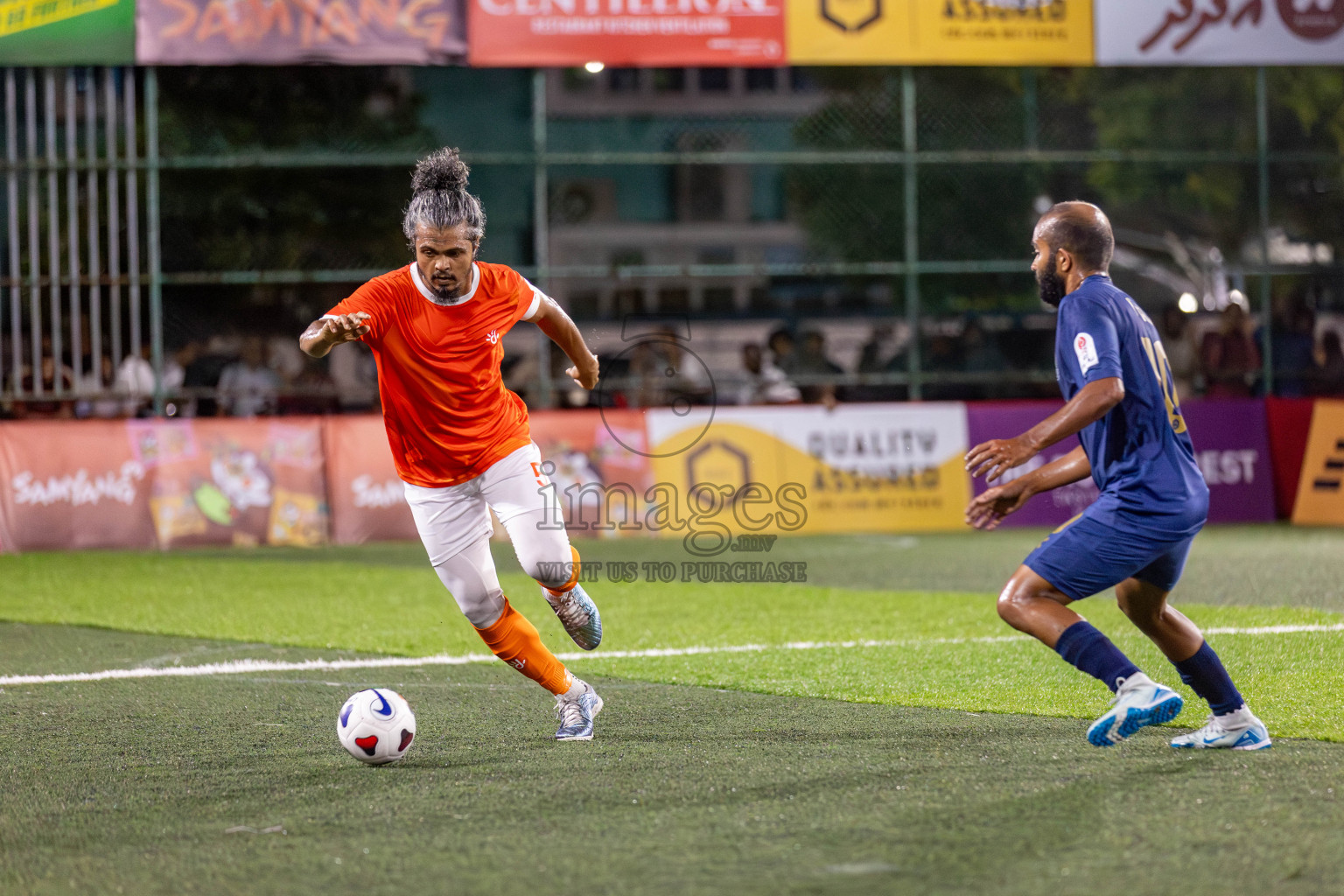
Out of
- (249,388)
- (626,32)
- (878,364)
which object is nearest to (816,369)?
(878,364)

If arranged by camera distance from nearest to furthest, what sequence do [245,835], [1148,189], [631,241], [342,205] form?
1. [245,835]
2. [342,205]
3. [1148,189]
4. [631,241]

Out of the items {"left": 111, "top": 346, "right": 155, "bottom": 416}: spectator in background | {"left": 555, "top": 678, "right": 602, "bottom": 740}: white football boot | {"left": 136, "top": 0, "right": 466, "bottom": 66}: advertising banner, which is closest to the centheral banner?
{"left": 136, "top": 0, "right": 466, "bottom": 66}: advertising banner

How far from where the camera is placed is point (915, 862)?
400 cm

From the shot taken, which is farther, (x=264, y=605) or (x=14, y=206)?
(x=14, y=206)

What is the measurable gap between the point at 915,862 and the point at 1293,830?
3.78 feet

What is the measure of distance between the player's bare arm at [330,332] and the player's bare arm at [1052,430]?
2353 millimetres

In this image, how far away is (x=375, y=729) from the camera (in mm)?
5453

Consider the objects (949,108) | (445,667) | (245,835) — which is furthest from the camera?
(949,108)

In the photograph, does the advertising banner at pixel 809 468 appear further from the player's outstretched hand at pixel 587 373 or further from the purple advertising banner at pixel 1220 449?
the player's outstretched hand at pixel 587 373

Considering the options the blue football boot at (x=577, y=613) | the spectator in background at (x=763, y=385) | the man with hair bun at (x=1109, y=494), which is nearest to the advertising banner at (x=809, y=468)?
the spectator in background at (x=763, y=385)

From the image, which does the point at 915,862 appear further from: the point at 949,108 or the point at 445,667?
the point at 949,108

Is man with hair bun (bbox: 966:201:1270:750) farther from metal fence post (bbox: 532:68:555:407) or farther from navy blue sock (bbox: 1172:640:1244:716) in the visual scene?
metal fence post (bbox: 532:68:555:407)

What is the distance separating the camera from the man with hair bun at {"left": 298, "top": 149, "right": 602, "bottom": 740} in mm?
5875

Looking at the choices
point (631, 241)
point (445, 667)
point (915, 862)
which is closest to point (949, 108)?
point (445, 667)
